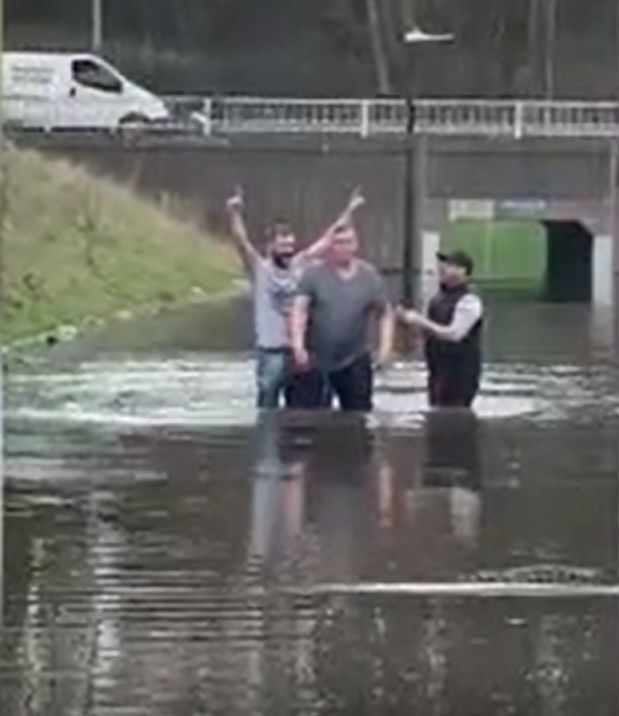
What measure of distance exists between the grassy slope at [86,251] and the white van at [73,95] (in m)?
3.75

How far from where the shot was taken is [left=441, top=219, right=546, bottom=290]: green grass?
56.7 metres

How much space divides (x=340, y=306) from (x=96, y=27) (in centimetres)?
4574

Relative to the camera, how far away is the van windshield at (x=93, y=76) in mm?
55375

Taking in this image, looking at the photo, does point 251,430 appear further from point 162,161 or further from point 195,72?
point 195,72

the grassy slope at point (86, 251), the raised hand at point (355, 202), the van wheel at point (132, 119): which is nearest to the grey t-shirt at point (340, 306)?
the raised hand at point (355, 202)

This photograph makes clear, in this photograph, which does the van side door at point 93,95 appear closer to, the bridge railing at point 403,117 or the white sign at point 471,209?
the bridge railing at point 403,117

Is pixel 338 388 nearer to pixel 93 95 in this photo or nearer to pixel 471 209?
pixel 471 209

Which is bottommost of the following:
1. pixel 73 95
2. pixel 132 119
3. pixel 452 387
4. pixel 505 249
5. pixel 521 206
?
pixel 452 387

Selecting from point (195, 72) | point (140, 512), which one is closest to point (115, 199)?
point (195, 72)

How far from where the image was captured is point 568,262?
5578 cm

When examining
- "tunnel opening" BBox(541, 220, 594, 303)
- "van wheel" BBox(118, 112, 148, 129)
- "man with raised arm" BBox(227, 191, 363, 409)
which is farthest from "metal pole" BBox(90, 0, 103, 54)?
"man with raised arm" BBox(227, 191, 363, 409)

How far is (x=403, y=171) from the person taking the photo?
4994cm

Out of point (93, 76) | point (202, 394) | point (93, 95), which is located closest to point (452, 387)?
point (202, 394)

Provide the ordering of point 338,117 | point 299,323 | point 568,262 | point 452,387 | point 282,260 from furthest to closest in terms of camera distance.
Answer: point 568,262, point 338,117, point 452,387, point 282,260, point 299,323
